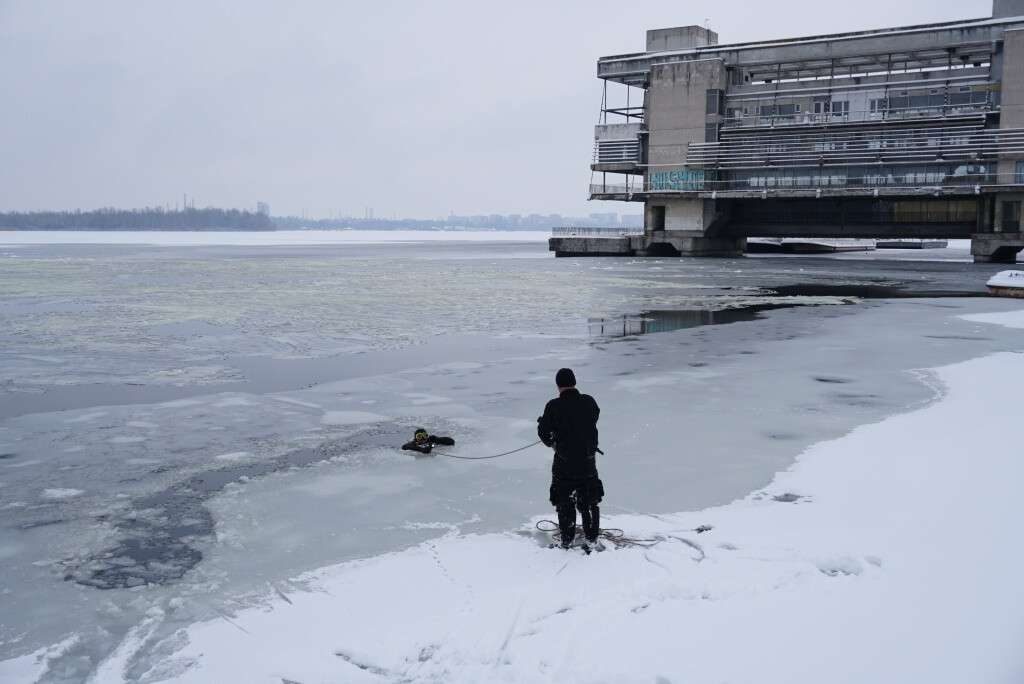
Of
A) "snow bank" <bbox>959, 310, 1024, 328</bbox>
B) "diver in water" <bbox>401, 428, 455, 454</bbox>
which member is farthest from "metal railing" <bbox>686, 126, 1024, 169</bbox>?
"diver in water" <bbox>401, 428, 455, 454</bbox>

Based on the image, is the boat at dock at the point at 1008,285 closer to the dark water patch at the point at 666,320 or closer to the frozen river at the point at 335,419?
the frozen river at the point at 335,419

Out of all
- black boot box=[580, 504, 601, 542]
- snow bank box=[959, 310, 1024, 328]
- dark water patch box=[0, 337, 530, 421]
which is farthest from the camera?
snow bank box=[959, 310, 1024, 328]

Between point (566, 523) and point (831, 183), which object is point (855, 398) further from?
point (831, 183)

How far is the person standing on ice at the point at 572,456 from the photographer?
319 inches

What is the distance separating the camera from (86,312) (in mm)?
28406

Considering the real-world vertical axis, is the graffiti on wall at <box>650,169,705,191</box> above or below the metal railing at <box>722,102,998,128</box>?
below

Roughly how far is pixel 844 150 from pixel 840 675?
223 feet

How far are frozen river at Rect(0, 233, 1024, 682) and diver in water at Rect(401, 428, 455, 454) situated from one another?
0.47 ft

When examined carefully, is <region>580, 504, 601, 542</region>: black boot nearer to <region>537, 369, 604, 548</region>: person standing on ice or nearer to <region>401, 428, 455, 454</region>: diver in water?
<region>537, 369, 604, 548</region>: person standing on ice

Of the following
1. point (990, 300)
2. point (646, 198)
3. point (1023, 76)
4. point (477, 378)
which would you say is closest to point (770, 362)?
point (477, 378)

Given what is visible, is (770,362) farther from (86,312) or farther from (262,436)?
(86,312)

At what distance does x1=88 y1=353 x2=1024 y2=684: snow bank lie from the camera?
6.01 m

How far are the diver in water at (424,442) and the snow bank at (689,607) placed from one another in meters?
3.02

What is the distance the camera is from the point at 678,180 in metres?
74.9
